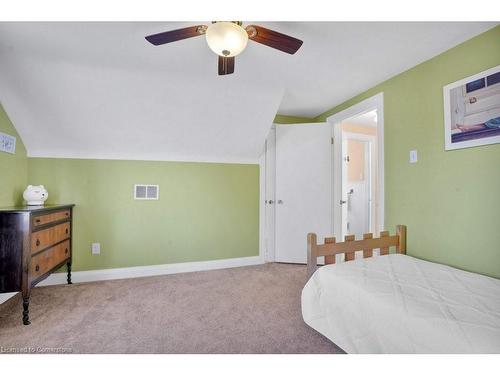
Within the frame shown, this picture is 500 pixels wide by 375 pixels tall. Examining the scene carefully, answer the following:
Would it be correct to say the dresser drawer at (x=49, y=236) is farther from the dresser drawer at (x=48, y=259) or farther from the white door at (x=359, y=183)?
the white door at (x=359, y=183)

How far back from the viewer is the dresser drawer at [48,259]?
1.72 meters

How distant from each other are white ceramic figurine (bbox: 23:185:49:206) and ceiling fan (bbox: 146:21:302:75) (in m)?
1.89

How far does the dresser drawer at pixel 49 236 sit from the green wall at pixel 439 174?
10.1 feet

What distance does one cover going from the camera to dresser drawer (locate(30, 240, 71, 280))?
1.72m

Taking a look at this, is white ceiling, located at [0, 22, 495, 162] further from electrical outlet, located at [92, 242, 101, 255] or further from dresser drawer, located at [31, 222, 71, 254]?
electrical outlet, located at [92, 242, 101, 255]

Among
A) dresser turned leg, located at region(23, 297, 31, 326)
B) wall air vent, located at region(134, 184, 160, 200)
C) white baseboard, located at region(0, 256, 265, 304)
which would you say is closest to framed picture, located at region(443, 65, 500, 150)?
white baseboard, located at region(0, 256, 265, 304)

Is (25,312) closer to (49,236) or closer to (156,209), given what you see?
(49,236)

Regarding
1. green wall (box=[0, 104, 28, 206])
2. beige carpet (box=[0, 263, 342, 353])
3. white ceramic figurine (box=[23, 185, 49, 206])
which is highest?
green wall (box=[0, 104, 28, 206])

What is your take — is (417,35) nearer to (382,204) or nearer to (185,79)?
(382,204)

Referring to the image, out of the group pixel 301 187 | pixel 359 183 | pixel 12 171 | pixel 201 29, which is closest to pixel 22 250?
pixel 12 171

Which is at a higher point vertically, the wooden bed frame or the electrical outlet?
the wooden bed frame
